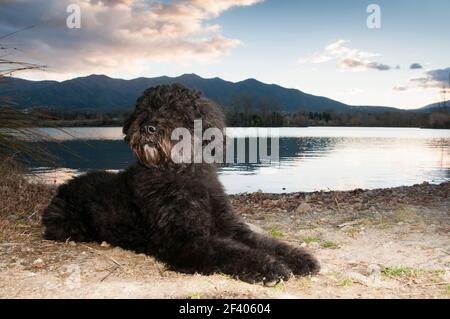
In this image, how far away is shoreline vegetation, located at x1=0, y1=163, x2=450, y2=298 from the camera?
4.50 metres

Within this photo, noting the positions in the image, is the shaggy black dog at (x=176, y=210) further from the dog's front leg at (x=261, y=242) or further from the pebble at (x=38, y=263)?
the pebble at (x=38, y=263)

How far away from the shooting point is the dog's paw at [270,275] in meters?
4.71

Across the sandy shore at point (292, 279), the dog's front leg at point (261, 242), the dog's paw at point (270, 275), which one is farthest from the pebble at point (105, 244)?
the dog's paw at point (270, 275)

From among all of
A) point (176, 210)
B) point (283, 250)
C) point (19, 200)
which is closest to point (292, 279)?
point (283, 250)

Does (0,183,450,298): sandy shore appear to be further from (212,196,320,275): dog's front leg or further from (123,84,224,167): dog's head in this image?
(123,84,224,167): dog's head

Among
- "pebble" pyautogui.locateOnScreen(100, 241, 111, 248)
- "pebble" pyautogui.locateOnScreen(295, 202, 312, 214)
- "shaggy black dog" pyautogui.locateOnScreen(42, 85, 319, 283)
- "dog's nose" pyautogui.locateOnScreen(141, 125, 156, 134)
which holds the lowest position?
"pebble" pyautogui.locateOnScreen(295, 202, 312, 214)

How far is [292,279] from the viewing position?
Result: 491cm

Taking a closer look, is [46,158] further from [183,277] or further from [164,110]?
[183,277]

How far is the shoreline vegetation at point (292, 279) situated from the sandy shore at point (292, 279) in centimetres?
1

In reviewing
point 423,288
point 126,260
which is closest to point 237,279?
point 126,260

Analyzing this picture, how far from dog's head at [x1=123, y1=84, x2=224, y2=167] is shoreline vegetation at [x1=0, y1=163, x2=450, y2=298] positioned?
1.36 metres

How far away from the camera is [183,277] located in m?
4.93

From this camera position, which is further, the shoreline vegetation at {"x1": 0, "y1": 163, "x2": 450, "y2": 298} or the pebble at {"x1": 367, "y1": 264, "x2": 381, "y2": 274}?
the pebble at {"x1": 367, "y1": 264, "x2": 381, "y2": 274}

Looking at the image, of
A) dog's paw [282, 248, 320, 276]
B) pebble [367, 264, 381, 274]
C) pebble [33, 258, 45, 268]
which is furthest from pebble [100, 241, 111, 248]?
pebble [367, 264, 381, 274]
